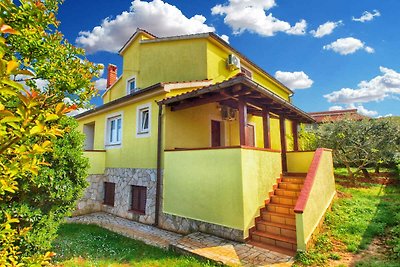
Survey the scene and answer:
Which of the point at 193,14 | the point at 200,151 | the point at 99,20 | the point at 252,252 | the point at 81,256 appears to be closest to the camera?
the point at 252,252

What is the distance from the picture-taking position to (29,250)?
4609 millimetres

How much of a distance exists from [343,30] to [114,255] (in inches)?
551

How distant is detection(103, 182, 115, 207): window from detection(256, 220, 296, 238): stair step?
28.8 feet

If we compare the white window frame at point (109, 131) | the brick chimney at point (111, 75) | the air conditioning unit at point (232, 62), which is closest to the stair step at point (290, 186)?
the air conditioning unit at point (232, 62)

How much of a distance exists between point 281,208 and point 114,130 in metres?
10.2

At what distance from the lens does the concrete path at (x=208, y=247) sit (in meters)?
5.64

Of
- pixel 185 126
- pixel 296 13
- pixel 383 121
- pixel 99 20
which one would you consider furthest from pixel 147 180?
pixel 383 121

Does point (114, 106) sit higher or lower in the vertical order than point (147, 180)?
higher

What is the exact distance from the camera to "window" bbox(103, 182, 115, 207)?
496 inches

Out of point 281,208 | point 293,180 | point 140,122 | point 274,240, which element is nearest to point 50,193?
point 274,240

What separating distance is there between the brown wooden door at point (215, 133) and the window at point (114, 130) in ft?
17.2

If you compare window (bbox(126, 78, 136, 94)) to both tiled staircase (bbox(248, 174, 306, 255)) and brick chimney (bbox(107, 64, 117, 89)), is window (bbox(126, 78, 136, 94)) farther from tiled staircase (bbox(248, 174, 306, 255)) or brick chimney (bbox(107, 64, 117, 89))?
tiled staircase (bbox(248, 174, 306, 255))

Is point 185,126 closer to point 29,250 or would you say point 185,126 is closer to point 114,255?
point 114,255

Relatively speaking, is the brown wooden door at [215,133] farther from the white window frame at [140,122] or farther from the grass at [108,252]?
the grass at [108,252]
